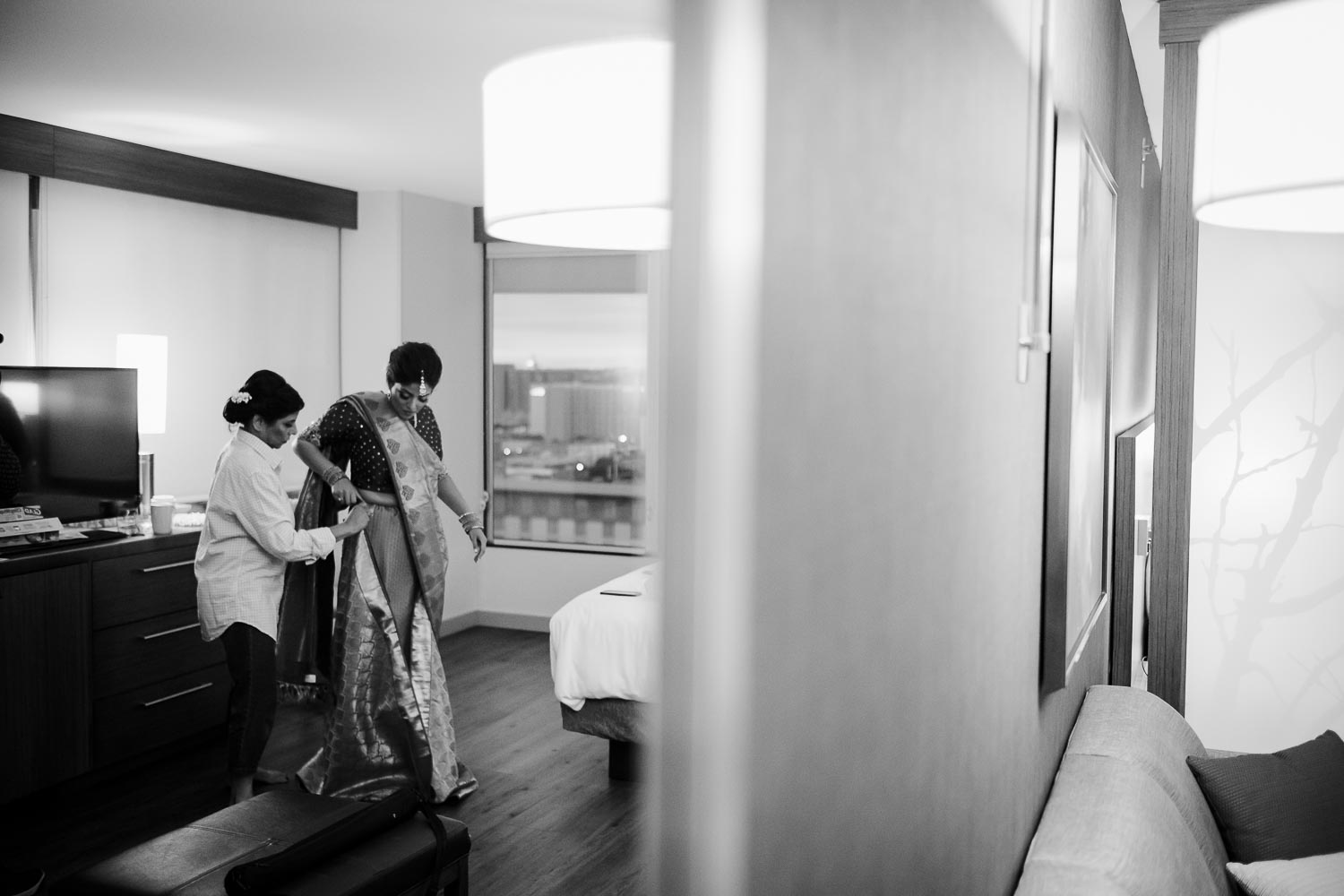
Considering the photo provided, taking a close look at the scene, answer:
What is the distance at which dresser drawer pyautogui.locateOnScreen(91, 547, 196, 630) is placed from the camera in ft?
12.1

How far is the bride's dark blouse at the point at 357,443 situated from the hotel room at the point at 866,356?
3.51ft

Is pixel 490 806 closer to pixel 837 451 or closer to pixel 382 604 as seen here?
pixel 382 604

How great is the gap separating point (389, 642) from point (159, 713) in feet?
3.82

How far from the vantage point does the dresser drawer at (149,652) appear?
12.1ft

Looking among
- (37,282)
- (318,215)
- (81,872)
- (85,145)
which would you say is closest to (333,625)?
(81,872)

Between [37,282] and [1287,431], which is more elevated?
[37,282]

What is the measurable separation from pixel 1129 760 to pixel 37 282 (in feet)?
13.5

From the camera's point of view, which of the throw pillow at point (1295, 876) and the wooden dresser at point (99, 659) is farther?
the wooden dresser at point (99, 659)

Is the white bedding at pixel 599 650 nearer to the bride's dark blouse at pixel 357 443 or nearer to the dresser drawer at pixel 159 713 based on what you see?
the bride's dark blouse at pixel 357 443

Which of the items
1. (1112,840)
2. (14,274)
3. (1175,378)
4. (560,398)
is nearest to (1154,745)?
(1112,840)

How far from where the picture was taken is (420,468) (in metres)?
3.40

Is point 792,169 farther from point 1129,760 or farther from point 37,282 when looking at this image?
point 37,282

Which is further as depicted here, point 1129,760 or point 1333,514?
point 1333,514

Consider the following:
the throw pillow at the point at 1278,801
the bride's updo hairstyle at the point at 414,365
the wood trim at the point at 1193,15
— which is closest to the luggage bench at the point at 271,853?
the bride's updo hairstyle at the point at 414,365
